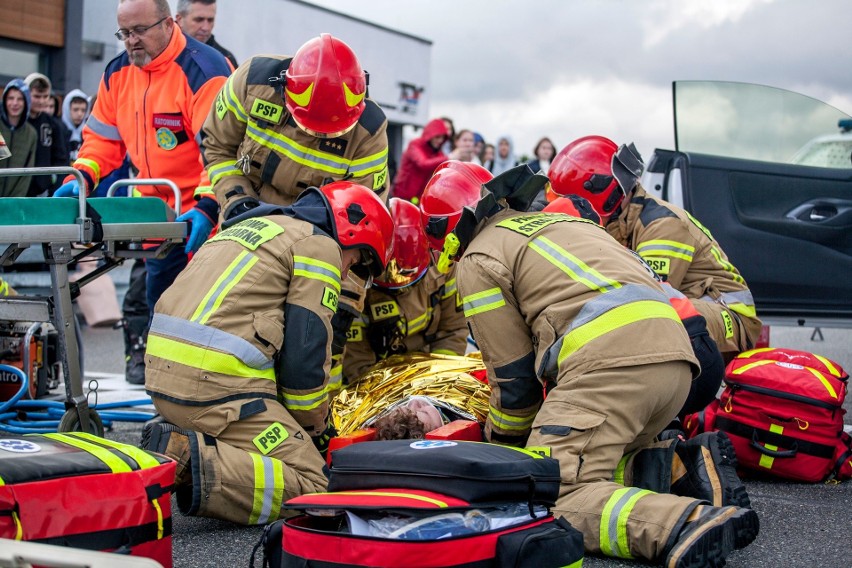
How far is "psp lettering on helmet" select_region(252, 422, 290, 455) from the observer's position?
11.9ft

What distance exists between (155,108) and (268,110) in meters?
0.91

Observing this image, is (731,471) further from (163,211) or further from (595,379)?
(163,211)

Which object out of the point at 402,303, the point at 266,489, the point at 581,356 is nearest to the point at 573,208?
the point at 581,356

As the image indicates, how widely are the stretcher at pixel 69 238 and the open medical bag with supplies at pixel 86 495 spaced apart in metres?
1.20

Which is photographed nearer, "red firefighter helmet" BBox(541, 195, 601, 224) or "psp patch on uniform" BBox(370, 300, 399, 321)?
"red firefighter helmet" BBox(541, 195, 601, 224)

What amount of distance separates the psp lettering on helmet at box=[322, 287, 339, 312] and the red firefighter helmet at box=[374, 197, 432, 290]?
137 cm

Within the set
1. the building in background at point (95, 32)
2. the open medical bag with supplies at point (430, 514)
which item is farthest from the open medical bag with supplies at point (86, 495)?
the building in background at point (95, 32)

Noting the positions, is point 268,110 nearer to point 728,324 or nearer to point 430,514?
point 728,324

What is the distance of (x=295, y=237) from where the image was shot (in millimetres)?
3729

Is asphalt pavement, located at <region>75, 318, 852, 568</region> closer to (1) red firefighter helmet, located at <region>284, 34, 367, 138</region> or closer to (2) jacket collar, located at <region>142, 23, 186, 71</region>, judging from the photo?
(1) red firefighter helmet, located at <region>284, 34, 367, 138</region>

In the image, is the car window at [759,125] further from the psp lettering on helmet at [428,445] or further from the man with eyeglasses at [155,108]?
the psp lettering on helmet at [428,445]

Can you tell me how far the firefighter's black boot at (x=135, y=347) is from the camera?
6.47m

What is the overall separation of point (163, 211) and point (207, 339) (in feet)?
3.66

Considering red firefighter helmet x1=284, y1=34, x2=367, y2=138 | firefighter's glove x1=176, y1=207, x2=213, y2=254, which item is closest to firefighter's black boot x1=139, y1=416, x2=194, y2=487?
firefighter's glove x1=176, y1=207, x2=213, y2=254
